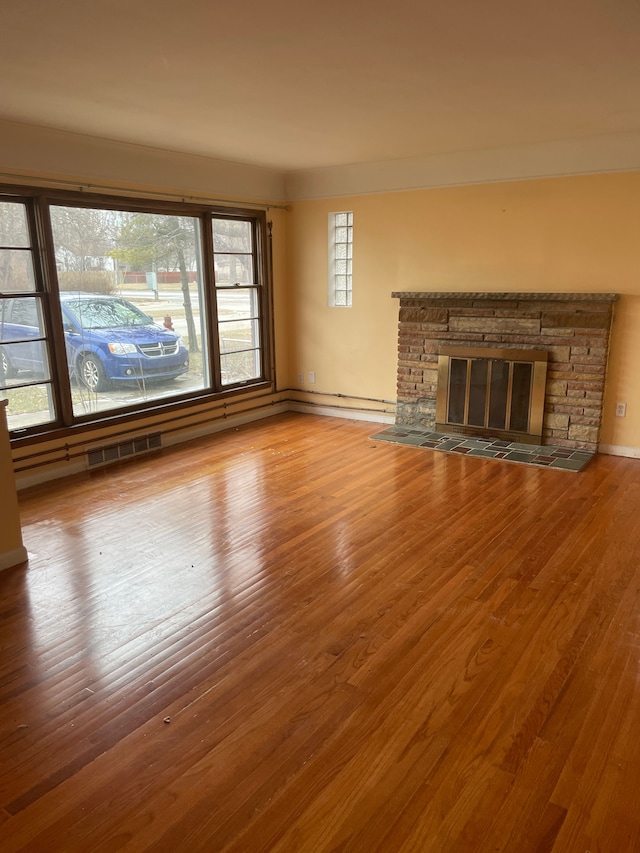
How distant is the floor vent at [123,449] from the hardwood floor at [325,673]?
29.4 inches

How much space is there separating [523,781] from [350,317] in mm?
5049

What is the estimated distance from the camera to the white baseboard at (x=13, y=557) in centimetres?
335

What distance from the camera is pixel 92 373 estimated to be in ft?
16.5

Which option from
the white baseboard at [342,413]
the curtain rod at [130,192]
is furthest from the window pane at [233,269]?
the white baseboard at [342,413]

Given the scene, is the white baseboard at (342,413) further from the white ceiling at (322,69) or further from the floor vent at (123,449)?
the white ceiling at (322,69)

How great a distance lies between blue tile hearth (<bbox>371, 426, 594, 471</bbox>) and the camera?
196 inches

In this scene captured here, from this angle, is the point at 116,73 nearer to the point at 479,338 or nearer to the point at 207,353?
the point at 207,353

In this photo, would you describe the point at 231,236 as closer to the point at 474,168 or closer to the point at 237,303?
the point at 237,303

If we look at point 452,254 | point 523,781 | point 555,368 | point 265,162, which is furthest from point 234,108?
point 523,781

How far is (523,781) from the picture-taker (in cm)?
192

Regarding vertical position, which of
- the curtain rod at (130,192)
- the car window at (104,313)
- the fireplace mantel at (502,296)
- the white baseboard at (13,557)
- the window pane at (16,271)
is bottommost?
the white baseboard at (13,557)

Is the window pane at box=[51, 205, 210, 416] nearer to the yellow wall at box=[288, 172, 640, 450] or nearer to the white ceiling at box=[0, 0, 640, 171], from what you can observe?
the white ceiling at box=[0, 0, 640, 171]

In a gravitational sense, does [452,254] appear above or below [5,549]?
above

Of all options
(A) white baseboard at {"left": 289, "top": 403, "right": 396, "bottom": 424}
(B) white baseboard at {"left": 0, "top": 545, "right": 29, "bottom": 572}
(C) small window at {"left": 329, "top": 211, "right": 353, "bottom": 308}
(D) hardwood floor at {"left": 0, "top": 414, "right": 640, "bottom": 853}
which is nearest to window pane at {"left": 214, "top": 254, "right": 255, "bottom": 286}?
(C) small window at {"left": 329, "top": 211, "right": 353, "bottom": 308}
